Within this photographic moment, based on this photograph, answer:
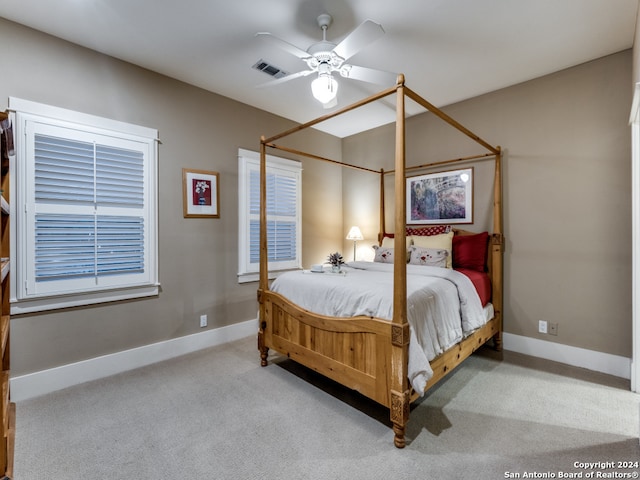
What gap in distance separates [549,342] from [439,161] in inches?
87.2

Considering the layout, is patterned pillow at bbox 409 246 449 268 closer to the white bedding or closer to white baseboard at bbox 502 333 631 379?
the white bedding

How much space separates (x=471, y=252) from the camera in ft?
10.7

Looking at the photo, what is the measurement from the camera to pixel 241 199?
11.9 ft

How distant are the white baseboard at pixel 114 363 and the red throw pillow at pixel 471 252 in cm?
252

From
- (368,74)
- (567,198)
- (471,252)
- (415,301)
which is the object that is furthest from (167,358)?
(567,198)

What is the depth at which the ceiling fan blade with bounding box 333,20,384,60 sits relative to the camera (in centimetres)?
178

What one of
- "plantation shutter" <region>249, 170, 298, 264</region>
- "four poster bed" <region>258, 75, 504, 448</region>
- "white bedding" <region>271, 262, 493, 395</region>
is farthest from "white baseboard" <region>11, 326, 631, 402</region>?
"plantation shutter" <region>249, 170, 298, 264</region>

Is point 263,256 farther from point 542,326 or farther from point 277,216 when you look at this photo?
point 542,326

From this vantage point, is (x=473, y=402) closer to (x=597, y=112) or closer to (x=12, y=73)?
(x=597, y=112)

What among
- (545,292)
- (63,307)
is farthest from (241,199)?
(545,292)

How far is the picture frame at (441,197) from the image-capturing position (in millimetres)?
3564

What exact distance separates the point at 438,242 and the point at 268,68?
241 cm

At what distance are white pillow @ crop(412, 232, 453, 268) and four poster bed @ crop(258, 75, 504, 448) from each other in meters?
0.39

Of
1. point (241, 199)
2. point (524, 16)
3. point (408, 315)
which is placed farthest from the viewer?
point (241, 199)
